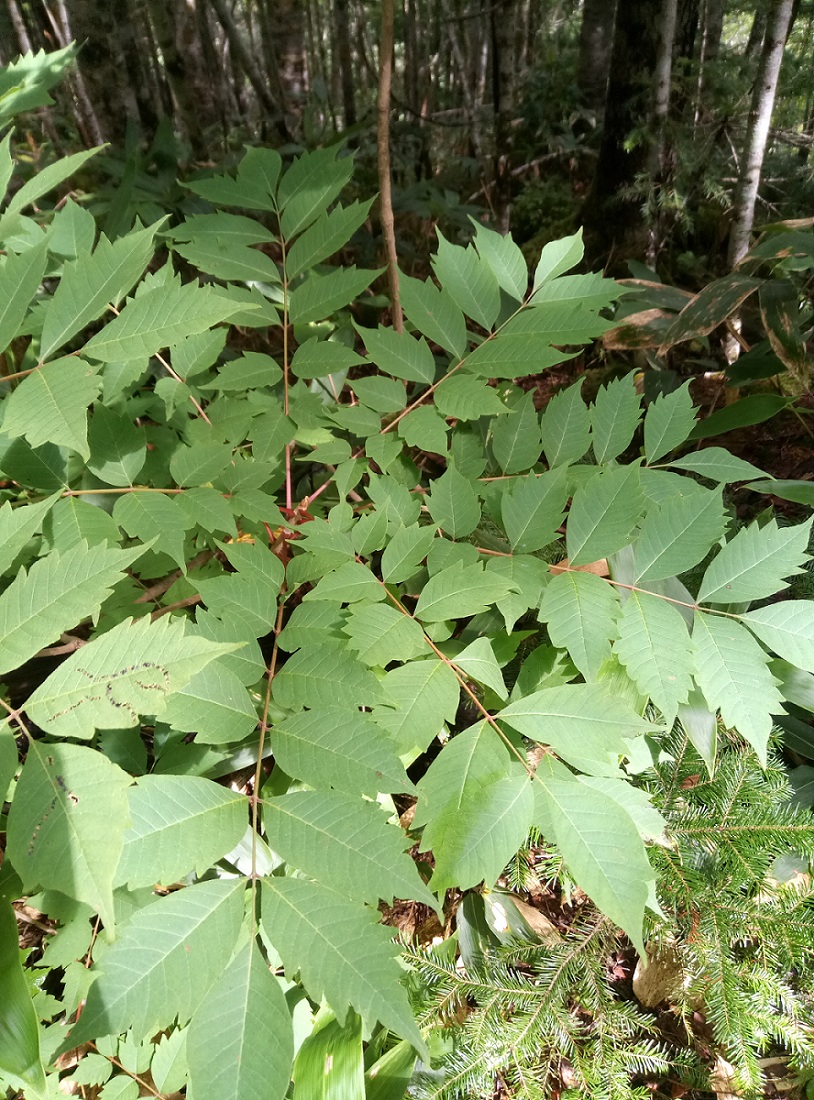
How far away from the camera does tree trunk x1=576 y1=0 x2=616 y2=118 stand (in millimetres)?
5234

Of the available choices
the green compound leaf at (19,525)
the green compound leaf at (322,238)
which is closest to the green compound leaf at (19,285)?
the green compound leaf at (19,525)

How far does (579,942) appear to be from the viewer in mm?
1110

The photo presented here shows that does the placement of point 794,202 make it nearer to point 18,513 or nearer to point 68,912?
point 18,513

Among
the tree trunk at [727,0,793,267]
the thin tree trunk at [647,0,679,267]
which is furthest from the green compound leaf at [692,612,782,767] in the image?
the thin tree trunk at [647,0,679,267]

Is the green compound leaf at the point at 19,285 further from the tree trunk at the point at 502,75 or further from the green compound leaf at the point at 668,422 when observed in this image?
the tree trunk at the point at 502,75

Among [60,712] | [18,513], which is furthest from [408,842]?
[18,513]

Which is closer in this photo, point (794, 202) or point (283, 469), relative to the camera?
point (283, 469)

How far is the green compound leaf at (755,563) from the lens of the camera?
2.89 ft

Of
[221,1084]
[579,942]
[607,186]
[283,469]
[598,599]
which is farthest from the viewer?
[607,186]

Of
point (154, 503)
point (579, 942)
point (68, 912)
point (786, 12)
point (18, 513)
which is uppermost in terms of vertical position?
point (786, 12)

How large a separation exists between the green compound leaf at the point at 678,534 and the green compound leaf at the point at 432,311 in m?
0.53

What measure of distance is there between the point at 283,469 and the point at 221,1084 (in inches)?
41.7

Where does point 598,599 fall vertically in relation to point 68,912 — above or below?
above

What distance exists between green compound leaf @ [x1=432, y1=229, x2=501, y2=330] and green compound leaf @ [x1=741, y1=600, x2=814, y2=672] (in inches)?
27.9
